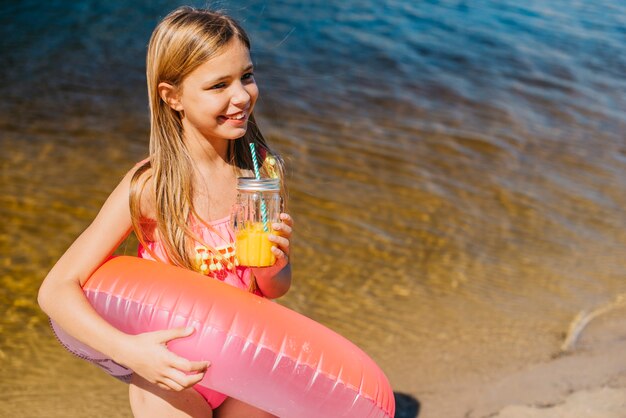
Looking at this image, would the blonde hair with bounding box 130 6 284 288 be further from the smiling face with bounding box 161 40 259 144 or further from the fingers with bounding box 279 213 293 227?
the fingers with bounding box 279 213 293 227

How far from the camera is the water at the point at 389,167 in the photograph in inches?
151

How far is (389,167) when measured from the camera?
5.71 meters

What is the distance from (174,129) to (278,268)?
507 mm

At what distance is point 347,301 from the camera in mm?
4172

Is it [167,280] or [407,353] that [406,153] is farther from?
[167,280]

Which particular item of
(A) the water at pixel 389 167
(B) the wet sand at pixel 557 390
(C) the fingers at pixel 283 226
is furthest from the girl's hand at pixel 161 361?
(B) the wet sand at pixel 557 390

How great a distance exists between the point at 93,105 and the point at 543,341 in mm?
3955

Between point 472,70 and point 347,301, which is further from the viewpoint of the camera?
point 472,70

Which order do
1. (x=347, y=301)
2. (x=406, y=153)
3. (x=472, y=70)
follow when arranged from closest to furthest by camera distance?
(x=347, y=301)
(x=406, y=153)
(x=472, y=70)

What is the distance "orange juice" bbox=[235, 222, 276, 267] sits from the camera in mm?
2158

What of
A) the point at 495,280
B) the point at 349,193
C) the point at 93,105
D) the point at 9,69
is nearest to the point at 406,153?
the point at 349,193

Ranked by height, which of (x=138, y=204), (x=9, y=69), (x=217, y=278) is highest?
(x=138, y=204)

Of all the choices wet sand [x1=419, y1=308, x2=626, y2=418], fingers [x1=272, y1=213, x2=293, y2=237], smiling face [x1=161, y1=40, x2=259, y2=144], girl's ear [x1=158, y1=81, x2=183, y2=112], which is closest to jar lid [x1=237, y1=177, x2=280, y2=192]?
fingers [x1=272, y1=213, x2=293, y2=237]

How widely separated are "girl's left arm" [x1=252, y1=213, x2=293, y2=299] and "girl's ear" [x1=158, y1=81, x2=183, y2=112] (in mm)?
472
